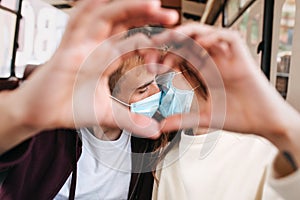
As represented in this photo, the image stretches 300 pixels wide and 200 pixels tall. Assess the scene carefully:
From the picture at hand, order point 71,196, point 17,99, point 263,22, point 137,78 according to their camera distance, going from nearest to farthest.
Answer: point 17,99, point 137,78, point 71,196, point 263,22

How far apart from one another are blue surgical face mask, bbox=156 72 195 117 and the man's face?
0.01 meters

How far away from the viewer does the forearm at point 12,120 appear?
299mm

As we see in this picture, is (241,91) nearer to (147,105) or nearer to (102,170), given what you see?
(147,105)

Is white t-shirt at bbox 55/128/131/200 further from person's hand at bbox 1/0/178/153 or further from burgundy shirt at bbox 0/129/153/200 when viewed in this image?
person's hand at bbox 1/0/178/153

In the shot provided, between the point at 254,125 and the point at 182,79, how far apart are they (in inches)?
4.1

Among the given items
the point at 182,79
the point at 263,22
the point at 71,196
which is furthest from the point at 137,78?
the point at 263,22

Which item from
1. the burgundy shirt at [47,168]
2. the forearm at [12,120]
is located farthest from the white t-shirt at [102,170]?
the forearm at [12,120]

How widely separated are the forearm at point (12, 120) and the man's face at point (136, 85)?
103mm

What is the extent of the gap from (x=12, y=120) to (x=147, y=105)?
0.17m

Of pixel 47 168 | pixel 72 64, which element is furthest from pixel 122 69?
pixel 47 168

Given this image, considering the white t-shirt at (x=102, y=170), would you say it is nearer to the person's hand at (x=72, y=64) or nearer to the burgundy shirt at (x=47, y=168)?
the burgundy shirt at (x=47, y=168)

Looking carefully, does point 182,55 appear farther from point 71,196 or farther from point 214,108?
point 71,196

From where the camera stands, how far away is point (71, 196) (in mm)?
513

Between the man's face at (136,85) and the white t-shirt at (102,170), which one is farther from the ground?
the man's face at (136,85)
